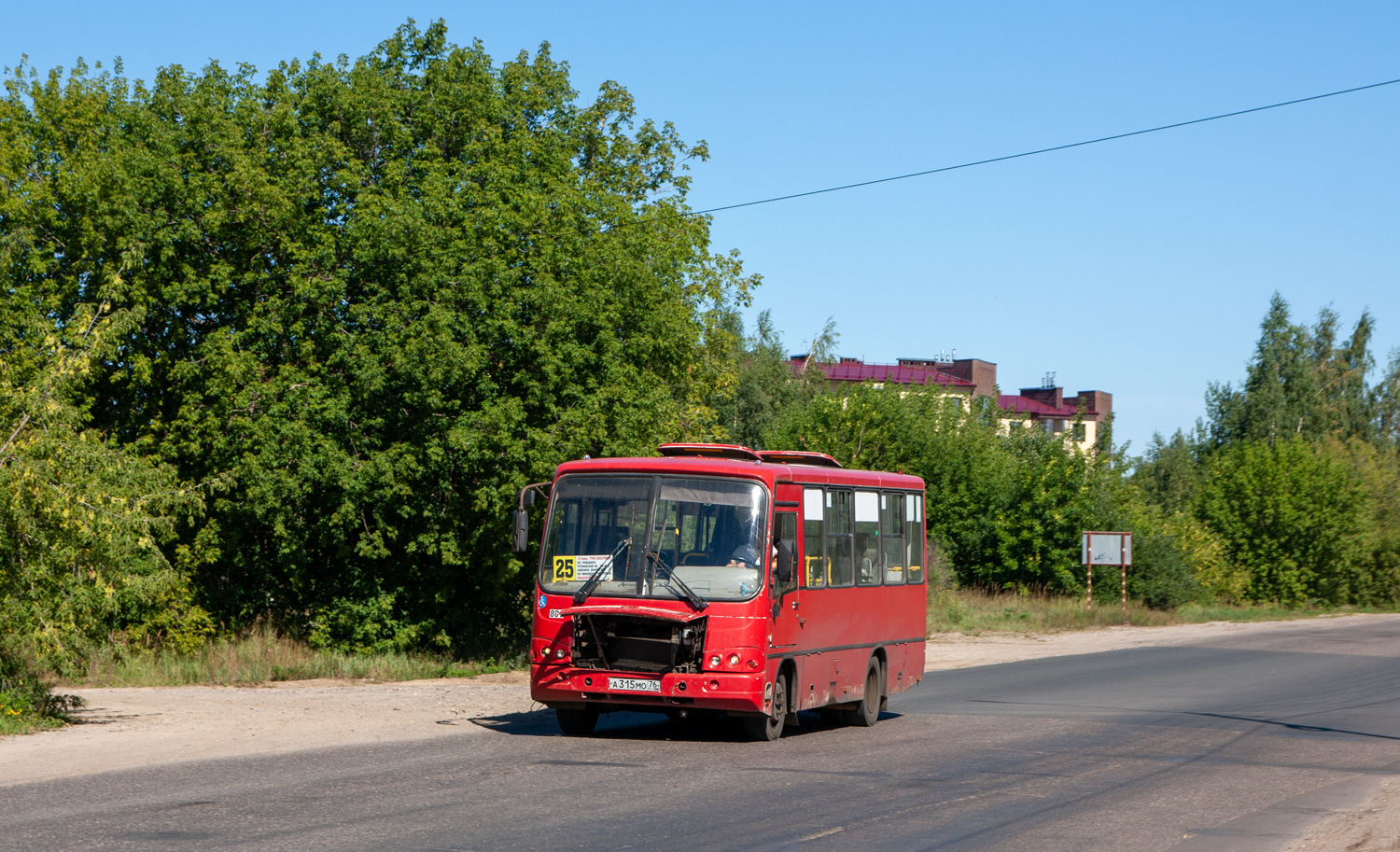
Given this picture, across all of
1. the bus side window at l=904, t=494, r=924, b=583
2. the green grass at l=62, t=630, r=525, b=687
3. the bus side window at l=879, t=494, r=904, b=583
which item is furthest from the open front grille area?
the green grass at l=62, t=630, r=525, b=687

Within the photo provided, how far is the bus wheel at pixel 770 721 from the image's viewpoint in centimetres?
1456

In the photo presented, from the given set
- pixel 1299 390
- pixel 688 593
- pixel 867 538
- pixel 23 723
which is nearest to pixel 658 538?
pixel 688 593

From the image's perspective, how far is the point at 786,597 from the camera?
14.5 m

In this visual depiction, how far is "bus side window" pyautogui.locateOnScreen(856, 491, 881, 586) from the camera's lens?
16.7 m

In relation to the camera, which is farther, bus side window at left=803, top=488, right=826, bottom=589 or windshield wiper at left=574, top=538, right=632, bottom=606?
bus side window at left=803, top=488, right=826, bottom=589

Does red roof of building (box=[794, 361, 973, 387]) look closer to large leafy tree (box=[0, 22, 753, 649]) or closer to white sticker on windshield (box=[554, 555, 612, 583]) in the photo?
large leafy tree (box=[0, 22, 753, 649])

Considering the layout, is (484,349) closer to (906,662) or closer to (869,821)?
(906,662)

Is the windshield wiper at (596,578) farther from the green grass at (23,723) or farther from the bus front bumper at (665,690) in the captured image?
the green grass at (23,723)

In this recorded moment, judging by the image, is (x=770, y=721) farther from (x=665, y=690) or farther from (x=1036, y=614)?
(x=1036, y=614)

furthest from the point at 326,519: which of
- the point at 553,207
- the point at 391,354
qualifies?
the point at 553,207

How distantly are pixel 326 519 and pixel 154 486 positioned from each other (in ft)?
32.4

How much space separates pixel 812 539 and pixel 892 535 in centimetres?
248

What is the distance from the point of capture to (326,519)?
26.2m

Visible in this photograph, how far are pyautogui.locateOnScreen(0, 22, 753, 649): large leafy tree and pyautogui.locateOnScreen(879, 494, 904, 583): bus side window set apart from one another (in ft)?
26.5
